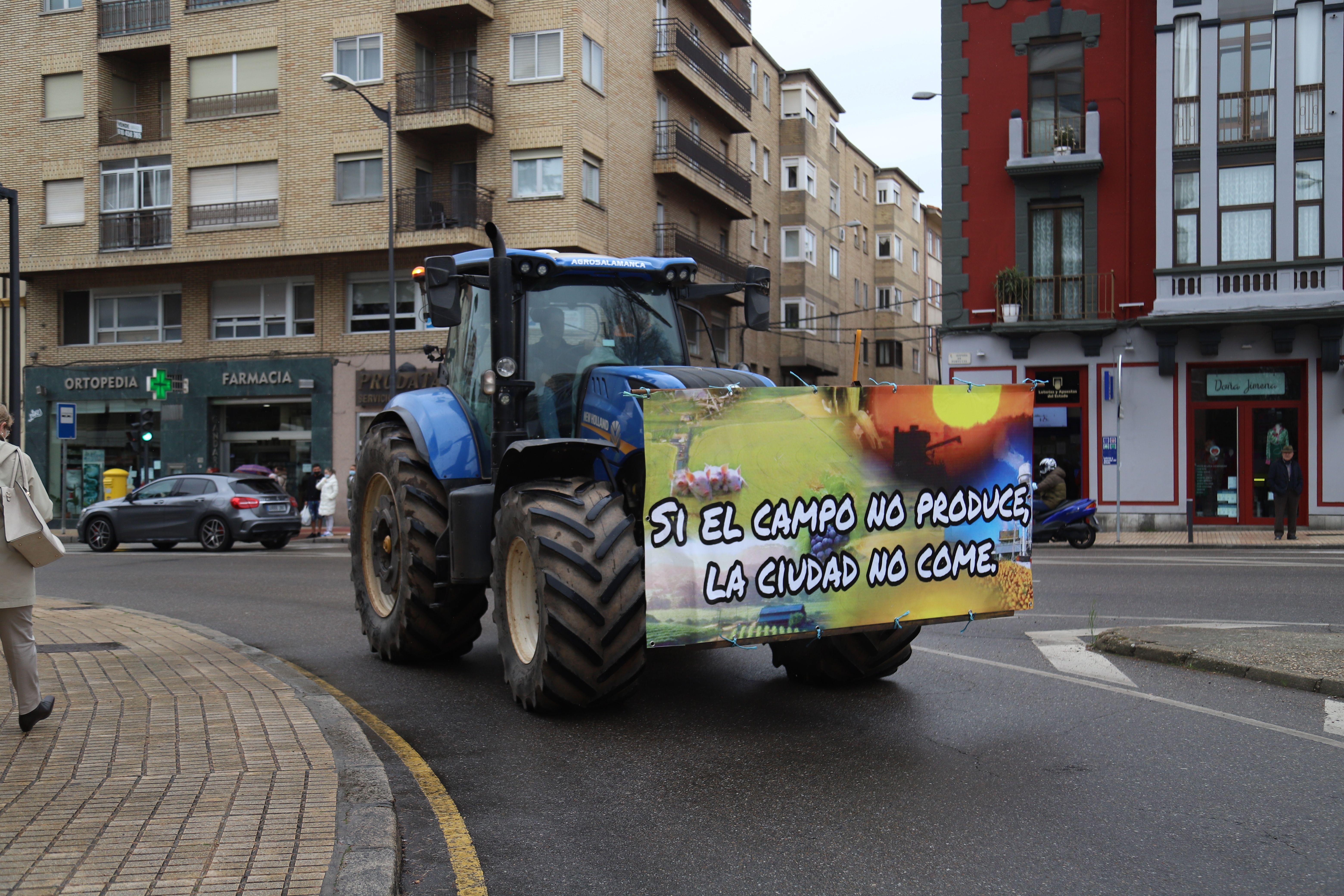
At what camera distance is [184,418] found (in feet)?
110

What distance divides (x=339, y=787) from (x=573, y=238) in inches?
1021

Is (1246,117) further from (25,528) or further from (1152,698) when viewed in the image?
(25,528)

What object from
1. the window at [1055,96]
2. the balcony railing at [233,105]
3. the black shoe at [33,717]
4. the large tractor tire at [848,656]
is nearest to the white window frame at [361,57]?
the balcony railing at [233,105]

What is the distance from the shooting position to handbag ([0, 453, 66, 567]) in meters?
6.34

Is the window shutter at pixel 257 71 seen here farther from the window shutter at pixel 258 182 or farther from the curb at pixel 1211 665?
the curb at pixel 1211 665

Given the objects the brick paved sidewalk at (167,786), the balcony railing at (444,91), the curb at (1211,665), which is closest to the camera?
the brick paved sidewalk at (167,786)

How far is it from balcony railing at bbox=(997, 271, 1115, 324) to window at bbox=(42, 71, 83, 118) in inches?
1023

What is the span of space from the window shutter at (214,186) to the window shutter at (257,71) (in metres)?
2.20

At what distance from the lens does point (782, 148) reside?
5006 cm

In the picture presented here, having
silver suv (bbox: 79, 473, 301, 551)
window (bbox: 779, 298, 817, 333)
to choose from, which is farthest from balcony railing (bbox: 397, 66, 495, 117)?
window (bbox: 779, 298, 817, 333)

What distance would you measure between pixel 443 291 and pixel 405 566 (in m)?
1.92

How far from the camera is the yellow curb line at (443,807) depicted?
430 centimetres

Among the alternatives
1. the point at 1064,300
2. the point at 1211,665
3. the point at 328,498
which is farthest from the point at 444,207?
the point at 1211,665

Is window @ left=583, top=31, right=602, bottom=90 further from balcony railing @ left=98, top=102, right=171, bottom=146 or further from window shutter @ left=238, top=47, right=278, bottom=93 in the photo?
balcony railing @ left=98, top=102, right=171, bottom=146
